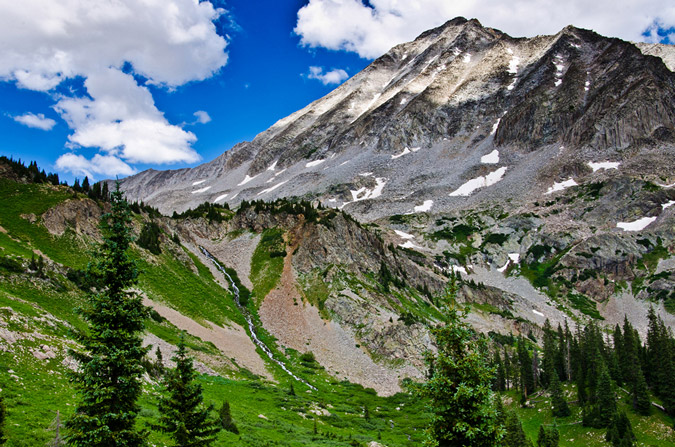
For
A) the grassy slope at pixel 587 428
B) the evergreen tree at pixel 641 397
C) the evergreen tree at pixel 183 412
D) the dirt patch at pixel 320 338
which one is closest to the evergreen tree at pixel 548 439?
the grassy slope at pixel 587 428

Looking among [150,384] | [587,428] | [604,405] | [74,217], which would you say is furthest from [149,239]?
[604,405]

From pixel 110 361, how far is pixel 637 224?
21321 cm

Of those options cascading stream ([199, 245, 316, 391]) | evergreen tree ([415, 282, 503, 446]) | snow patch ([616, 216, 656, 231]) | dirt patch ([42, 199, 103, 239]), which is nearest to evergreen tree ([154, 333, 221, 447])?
evergreen tree ([415, 282, 503, 446])

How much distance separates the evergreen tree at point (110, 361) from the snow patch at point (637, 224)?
208587mm

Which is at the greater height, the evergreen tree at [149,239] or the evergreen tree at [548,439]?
the evergreen tree at [149,239]

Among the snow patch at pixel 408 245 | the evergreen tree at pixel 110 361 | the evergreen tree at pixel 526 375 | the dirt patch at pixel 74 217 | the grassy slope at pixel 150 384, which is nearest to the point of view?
the evergreen tree at pixel 110 361

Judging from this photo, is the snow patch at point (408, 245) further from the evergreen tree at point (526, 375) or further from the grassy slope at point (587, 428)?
the grassy slope at point (587, 428)

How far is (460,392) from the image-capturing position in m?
14.4

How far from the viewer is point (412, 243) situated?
193m

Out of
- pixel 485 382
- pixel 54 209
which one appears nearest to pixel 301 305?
pixel 54 209

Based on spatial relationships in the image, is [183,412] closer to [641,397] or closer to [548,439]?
[548,439]

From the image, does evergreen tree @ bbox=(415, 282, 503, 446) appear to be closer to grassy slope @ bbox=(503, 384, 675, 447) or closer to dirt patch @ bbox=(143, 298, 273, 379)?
dirt patch @ bbox=(143, 298, 273, 379)

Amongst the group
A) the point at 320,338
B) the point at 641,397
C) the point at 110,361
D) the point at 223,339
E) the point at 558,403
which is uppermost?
the point at 110,361

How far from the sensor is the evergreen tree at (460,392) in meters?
14.5
